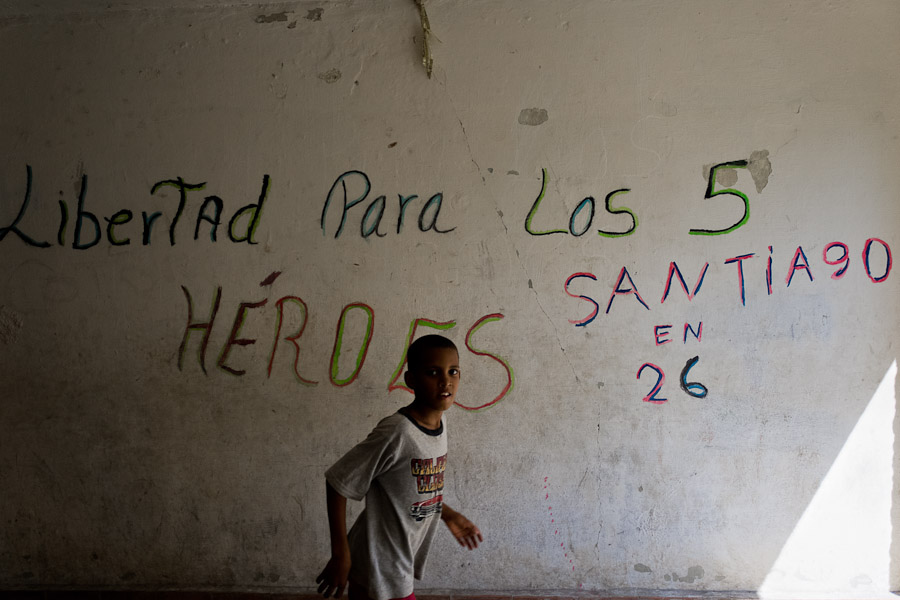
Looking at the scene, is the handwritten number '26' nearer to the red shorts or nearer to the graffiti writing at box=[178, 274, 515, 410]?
the graffiti writing at box=[178, 274, 515, 410]

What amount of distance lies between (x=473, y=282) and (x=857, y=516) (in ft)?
→ 7.32

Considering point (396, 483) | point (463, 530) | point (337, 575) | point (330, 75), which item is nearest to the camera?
point (337, 575)

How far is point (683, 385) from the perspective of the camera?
3186mm

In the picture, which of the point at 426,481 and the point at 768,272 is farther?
the point at 768,272

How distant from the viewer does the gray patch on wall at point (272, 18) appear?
10.8 feet

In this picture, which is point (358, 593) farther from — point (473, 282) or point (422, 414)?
point (473, 282)

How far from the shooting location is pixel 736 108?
3.17 m

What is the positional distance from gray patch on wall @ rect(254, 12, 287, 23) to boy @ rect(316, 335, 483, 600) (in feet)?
6.95

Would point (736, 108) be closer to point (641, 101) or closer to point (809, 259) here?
point (641, 101)

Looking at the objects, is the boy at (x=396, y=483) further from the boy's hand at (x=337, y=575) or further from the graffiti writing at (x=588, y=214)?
the graffiti writing at (x=588, y=214)

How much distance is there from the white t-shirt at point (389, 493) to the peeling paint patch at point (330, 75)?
6.35 ft

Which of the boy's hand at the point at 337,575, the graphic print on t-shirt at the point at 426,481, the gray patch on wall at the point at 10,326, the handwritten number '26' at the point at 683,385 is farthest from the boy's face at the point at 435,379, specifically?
the gray patch on wall at the point at 10,326

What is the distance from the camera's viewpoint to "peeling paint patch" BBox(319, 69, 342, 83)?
326 centimetres

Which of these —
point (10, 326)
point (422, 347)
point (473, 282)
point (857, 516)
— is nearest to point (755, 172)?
point (473, 282)
